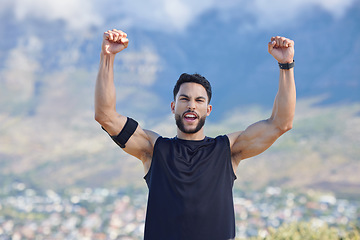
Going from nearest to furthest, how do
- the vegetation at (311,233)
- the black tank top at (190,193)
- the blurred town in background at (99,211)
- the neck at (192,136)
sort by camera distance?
the black tank top at (190,193) < the neck at (192,136) < the vegetation at (311,233) < the blurred town in background at (99,211)

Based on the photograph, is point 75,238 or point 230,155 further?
point 75,238

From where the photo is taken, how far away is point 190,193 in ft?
10.0

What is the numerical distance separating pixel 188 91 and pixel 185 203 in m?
0.72

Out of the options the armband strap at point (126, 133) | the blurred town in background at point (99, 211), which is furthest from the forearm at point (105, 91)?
the blurred town in background at point (99, 211)

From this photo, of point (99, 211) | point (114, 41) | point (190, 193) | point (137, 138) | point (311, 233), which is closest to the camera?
point (190, 193)

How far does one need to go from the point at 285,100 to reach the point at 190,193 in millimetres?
835

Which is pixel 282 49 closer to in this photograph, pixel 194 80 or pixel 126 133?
pixel 194 80

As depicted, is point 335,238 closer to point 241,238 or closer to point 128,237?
point 241,238

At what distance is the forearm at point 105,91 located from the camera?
3096 millimetres

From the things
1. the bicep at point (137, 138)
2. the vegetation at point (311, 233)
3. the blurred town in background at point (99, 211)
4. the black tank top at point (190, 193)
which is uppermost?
the blurred town in background at point (99, 211)

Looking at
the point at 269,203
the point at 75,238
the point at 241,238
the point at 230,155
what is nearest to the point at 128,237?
the point at 75,238

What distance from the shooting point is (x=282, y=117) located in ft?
→ 10.7

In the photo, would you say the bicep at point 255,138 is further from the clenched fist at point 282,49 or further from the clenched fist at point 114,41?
the clenched fist at point 114,41

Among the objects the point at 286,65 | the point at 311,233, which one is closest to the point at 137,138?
the point at 286,65
